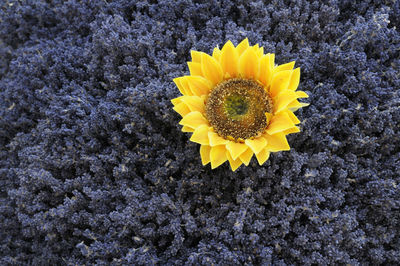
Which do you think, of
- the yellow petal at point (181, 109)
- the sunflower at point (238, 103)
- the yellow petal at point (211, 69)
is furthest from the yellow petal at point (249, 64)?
the yellow petal at point (181, 109)

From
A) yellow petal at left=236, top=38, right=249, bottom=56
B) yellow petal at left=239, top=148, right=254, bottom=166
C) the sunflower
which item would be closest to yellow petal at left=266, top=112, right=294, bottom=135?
the sunflower

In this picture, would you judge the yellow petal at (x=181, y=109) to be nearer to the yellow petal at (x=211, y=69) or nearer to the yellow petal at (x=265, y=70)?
the yellow petal at (x=211, y=69)

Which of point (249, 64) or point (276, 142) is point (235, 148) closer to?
point (276, 142)

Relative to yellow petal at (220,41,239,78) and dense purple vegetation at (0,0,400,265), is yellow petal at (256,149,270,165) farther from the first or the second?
yellow petal at (220,41,239,78)

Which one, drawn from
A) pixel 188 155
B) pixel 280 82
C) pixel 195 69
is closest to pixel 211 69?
pixel 195 69

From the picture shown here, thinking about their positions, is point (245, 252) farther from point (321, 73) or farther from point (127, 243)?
point (321, 73)

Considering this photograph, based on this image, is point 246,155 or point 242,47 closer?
point 246,155

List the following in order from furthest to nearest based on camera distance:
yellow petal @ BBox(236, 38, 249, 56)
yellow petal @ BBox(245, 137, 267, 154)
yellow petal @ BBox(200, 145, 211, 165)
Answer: yellow petal @ BBox(236, 38, 249, 56), yellow petal @ BBox(200, 145, 211, 165), yellow petal @ BBox(245, 137, 267, 154)

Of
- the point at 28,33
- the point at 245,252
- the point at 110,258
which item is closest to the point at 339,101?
the point at 245,252
